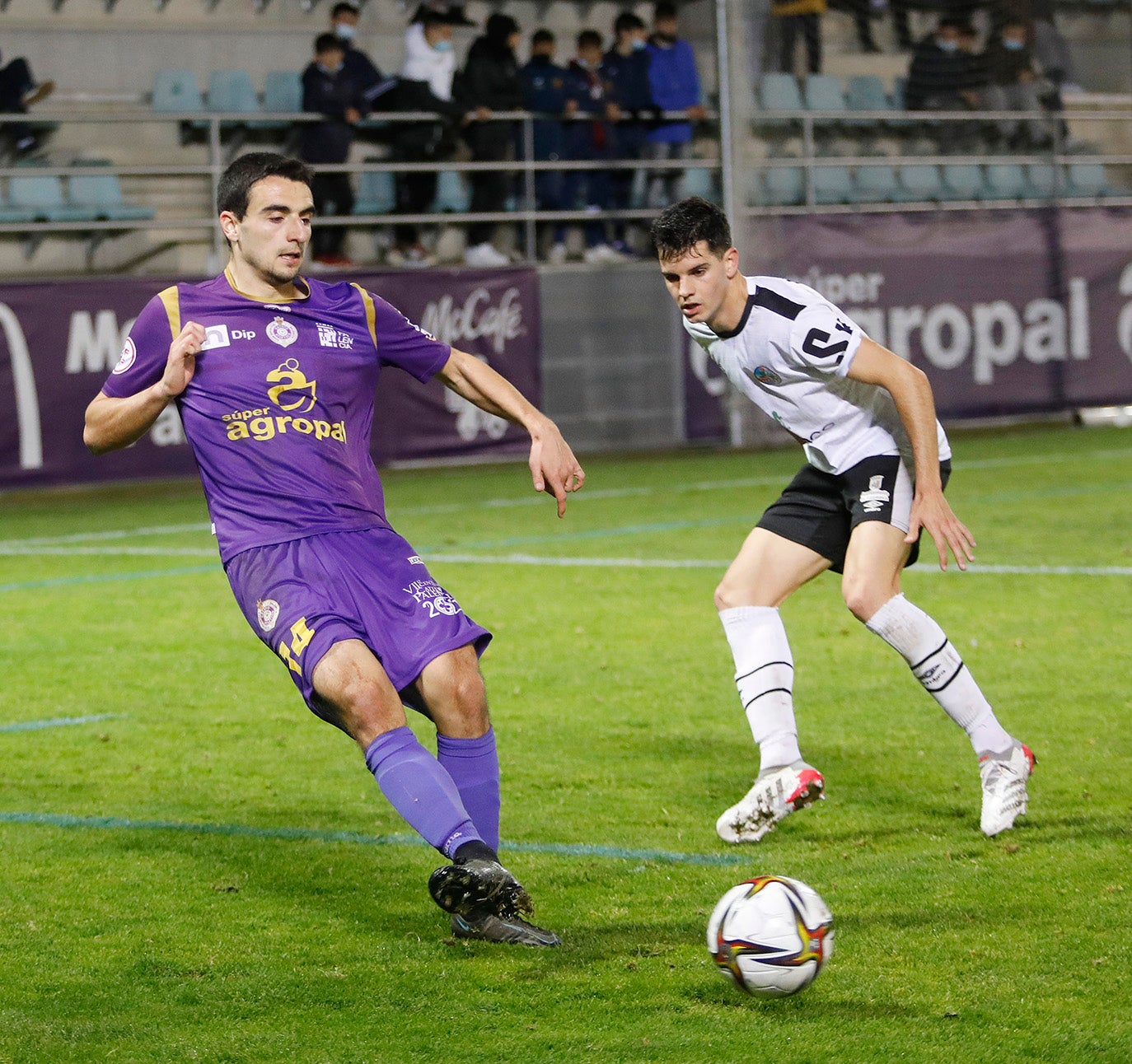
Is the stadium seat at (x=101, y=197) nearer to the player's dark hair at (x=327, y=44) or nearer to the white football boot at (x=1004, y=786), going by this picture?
the player's dark hair at (x=327, y=44)

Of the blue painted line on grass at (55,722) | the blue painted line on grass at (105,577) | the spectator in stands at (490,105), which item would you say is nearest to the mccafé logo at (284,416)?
the blue painted line on grass at (55,722)

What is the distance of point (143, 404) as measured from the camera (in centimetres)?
460

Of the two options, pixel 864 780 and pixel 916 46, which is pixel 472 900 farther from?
pixel 916 46

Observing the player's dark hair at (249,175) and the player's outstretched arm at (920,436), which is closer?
the player's dark hair at (249,175)

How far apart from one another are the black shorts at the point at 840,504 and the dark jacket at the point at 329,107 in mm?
12447

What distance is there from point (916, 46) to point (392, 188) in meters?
6.60

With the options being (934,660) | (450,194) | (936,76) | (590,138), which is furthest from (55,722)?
(936,76)

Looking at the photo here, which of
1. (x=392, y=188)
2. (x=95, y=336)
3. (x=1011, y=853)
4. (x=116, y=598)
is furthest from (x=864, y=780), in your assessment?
(x=392, y=188)

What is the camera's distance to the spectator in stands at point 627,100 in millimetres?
19406

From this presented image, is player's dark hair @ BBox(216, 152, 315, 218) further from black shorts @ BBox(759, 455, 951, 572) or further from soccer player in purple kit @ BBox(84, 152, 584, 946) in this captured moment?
black shorts @ BBox(759, 455, 951, 572)

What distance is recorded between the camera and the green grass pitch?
3.92 meters

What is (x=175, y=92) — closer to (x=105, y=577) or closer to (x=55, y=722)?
(x=105, y=577)

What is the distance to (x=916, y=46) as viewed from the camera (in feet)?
70.2

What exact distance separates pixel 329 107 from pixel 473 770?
45.7ft
